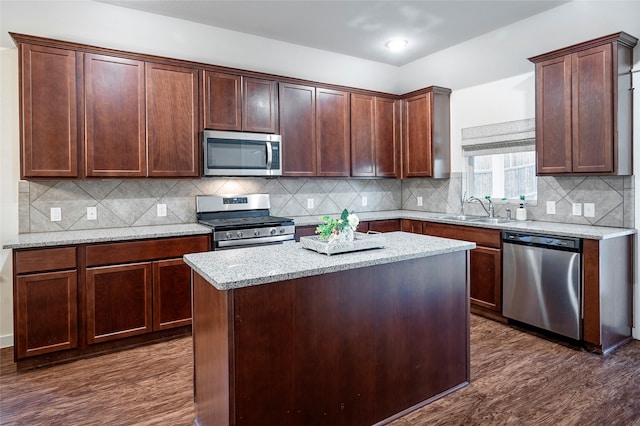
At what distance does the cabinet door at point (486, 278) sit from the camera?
12.0 ft

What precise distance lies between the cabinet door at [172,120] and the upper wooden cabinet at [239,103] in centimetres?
13

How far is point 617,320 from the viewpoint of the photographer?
3096mm

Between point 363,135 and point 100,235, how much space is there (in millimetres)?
2954

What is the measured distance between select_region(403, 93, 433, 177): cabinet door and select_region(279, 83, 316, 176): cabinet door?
1.28 m

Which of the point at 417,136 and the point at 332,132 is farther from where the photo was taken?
the point at 417,136

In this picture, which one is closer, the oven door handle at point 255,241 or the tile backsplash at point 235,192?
the tile backsplash at point 235,192

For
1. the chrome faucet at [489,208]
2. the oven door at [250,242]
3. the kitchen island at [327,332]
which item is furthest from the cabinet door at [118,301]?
the chrome faucet at [489,208]

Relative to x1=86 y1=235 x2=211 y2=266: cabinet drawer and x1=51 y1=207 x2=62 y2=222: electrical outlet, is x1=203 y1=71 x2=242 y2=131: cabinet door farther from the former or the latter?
x1=51 y1=207 x2=62 y2=222: electrical outlet

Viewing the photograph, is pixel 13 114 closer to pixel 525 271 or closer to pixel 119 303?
pixel 119 303

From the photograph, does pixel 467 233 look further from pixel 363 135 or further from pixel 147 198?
pixel 147 198

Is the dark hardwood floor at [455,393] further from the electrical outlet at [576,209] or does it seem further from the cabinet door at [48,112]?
the cabinet door at [48,112]

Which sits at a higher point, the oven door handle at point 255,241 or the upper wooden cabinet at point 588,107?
the upper wooden cabinet at point 588,107

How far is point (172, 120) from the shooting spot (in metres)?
3.51

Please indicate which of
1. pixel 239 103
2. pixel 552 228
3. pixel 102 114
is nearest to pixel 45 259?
pixel 102 114
